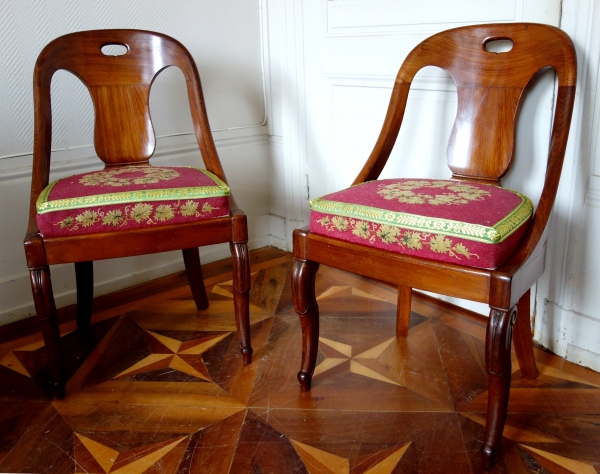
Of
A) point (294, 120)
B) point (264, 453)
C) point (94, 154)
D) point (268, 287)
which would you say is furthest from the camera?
point (294, 120)

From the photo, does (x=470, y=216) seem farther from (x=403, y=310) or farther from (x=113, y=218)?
(x=113, y=218)

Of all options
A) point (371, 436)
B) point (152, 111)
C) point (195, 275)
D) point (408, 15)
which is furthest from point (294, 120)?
point (371, 436)

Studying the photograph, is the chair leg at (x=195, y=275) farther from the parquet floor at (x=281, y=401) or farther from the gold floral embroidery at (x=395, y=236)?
the gold floral embroidery at (x=395, y=236)

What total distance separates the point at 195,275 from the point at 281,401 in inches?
22.1

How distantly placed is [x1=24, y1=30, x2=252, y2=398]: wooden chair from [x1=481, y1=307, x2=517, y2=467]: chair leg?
591 millimetres

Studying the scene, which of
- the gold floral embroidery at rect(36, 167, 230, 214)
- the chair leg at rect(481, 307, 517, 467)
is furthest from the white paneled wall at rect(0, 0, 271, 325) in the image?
the chair leg at rect(481, 307, 517, 467)

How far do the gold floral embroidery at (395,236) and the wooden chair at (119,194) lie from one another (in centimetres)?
27

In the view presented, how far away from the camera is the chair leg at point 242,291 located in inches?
52.7

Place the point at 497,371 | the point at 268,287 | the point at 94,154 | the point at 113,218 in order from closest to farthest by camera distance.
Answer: the point at 497,371, the point at 113,218, the point at 94,154, the point at 268,287

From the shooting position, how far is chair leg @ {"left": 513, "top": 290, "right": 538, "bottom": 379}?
4.17 ft

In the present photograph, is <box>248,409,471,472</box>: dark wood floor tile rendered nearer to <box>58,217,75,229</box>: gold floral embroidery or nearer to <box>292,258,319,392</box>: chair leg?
<box>292,258,319,392</box>: chair leg

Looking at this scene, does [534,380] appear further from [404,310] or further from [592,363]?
[404,310]

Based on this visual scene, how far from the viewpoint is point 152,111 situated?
1.91 m

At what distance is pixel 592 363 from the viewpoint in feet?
4.54
